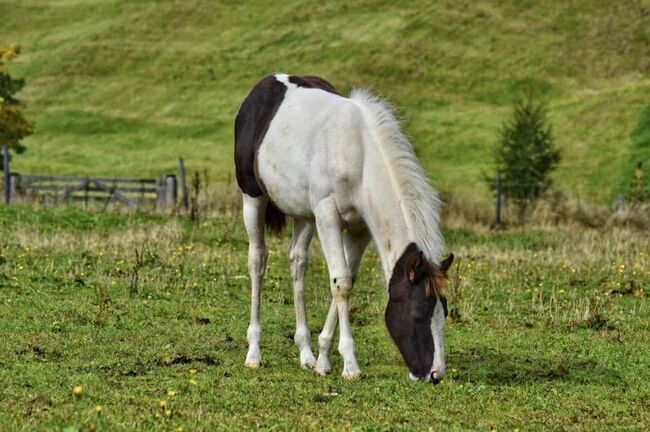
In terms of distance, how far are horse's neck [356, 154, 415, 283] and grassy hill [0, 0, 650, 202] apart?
3858 centimetres

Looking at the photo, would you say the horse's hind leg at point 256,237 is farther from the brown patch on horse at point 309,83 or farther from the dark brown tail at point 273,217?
the brown patch on horse at point 309,83

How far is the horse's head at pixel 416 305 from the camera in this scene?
9258mm

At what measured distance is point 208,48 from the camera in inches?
3054

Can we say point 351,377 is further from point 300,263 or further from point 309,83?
point 309,83

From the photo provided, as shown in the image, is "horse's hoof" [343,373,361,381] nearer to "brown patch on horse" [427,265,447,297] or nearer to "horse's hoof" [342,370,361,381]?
"horse's hoof" [342,370,361,381]

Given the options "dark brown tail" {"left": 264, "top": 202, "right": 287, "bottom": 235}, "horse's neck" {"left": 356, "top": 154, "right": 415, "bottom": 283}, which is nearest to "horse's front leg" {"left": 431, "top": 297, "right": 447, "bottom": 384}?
"horse's neck" {"left": 356, "top": 154, "right": 415, "bottom": 283}

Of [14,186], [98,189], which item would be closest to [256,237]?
[14,186]

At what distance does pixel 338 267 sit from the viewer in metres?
9.96

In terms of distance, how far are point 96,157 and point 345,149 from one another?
162 ft

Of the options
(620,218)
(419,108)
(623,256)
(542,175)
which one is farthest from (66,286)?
(419,108)

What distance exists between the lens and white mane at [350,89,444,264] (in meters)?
9.41

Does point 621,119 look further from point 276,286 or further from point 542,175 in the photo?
point 276,286

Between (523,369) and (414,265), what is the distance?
2108mm

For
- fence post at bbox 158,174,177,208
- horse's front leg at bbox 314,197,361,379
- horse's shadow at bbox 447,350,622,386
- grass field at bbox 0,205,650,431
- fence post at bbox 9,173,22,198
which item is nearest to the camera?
grass field at bbox 0,205,650,431
